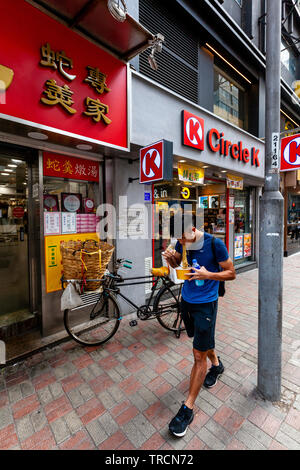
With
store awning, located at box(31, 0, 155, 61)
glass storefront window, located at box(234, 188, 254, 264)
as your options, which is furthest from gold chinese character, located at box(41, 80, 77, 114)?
glass storefront window, located at box(234, 188, 254, 264)

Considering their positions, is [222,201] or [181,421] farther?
[222,201]

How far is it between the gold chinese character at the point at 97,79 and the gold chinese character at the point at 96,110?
196mm

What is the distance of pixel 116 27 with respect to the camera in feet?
10.6

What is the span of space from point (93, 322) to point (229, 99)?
27.4ft

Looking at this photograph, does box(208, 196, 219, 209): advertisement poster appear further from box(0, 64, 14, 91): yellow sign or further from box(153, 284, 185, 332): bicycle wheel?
box(0, 64, 14, 91): yellow sign

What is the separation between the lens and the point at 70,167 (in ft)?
13.5

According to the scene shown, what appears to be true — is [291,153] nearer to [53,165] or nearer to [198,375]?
[198,375]

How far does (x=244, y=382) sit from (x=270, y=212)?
219 cm

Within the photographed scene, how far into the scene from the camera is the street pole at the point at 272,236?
244cm

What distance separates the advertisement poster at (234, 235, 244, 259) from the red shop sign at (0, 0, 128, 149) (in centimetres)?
632

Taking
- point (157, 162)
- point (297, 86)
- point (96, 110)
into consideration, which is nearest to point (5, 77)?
point (96, 110)

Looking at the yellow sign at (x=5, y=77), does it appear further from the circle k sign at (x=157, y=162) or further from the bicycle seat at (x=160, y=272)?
the bicycle seat at (x=160, y=272)

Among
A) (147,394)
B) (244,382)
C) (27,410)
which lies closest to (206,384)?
(244,382)

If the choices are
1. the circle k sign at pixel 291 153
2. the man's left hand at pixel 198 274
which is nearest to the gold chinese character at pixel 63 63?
the man's left hand at pixel 198 274
